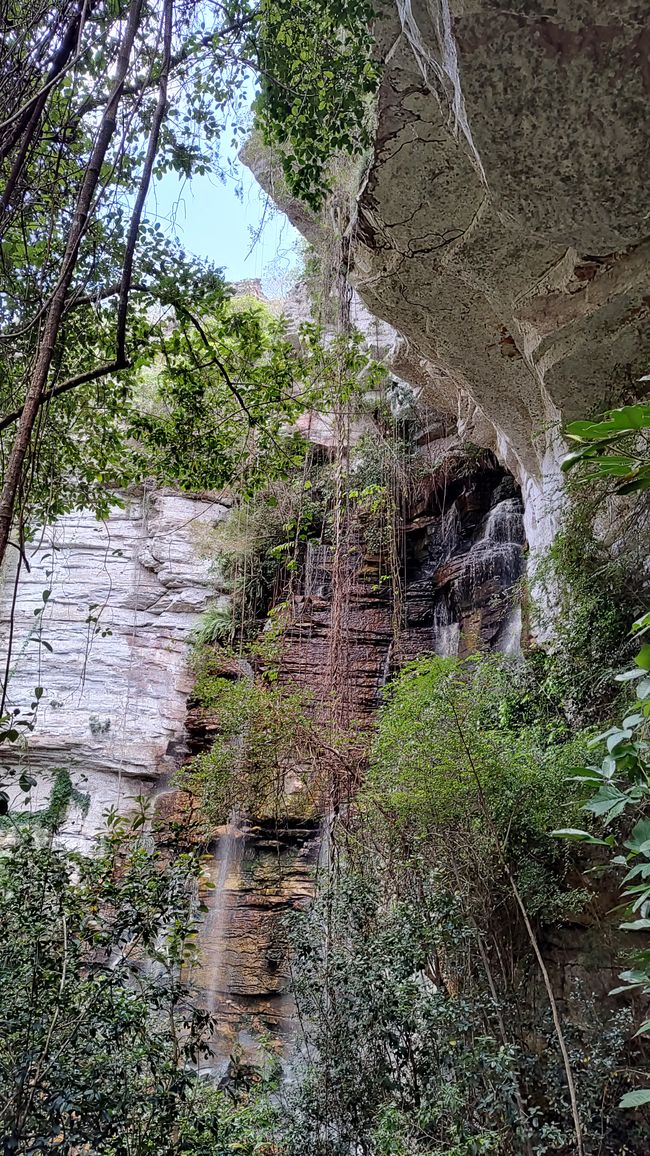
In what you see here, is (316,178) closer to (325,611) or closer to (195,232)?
(195,232)

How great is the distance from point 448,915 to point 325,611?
4.99 m

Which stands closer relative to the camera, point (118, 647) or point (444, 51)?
point (444, 51)

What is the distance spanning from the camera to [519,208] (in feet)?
11.7

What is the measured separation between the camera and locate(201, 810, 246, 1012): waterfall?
6918mm

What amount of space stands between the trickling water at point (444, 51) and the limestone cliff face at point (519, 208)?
0.03 ft

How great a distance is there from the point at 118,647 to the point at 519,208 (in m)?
7.47

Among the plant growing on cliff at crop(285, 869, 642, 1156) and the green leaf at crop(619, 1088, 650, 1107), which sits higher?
the green leaf at crop(619, 1088, 650, 1107)

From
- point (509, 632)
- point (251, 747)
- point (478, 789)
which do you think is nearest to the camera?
point (478, 789)

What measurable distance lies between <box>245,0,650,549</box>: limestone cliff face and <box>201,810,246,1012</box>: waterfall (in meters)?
4.23

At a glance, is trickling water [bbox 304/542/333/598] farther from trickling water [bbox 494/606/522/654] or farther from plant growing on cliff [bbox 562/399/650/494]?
plant growing on cliff [bbox 562/399/650/494]

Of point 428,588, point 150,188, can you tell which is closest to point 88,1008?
point 150,188

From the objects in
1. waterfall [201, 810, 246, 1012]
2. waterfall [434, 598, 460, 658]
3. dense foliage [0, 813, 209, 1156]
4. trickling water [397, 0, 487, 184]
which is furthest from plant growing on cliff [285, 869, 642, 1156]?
waterfall [434, 598, 460, 658]

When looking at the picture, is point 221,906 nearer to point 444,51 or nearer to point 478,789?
point 478,789

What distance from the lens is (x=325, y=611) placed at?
8.45 m
